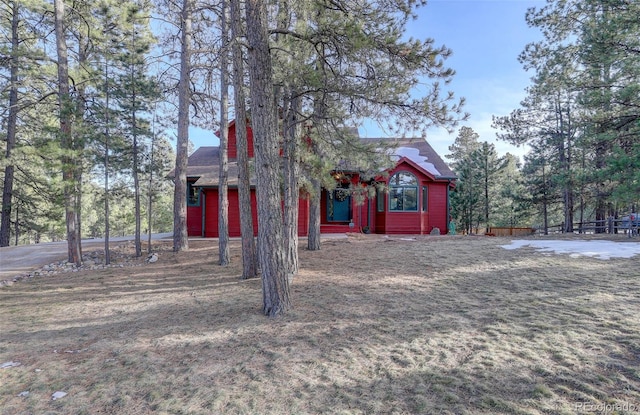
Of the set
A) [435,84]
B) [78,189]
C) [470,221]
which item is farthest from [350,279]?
[470,221]

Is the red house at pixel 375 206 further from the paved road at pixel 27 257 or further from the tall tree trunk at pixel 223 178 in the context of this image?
the tall tree trunk at pixel 223 178

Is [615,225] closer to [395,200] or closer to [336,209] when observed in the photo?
[395,200]

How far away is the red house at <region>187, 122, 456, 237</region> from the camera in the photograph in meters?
15.3

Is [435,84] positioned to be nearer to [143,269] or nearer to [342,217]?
[143,269]

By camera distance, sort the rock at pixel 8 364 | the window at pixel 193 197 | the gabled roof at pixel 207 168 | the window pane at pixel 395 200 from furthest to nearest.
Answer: the window at pixel 193 197 → the window pane at pixel 395 200 → the gabled roof at pixel 207 168 → the rock at pixel 8 364

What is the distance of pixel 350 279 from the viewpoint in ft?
22.3

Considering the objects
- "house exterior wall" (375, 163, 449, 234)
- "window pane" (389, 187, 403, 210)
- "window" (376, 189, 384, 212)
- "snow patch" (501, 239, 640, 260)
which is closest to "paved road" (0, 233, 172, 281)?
"window" (376, 189, 384, 212)

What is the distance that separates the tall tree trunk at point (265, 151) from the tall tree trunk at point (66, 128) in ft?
23.3

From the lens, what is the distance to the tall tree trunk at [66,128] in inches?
352

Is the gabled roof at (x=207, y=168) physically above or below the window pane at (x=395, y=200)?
above

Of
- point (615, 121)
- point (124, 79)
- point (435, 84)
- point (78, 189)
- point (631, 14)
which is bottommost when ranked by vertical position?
point (78, 189)

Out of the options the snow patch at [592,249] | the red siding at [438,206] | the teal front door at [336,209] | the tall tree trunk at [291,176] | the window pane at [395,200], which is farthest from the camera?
the teal front door at [336,209]

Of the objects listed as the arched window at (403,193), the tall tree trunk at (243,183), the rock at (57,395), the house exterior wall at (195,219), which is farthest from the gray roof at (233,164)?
the rock at (57,395)

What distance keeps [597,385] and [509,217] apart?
2927 cm
